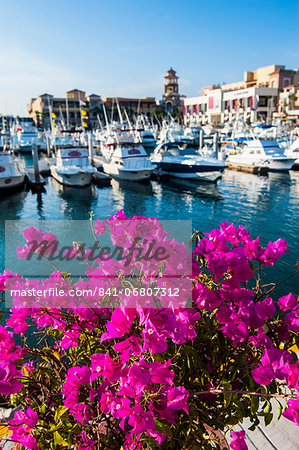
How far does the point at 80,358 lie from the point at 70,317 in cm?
30

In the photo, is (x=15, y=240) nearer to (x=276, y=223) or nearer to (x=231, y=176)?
(x=276, y=223)

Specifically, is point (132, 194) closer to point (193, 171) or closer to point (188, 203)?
point (188, 203)

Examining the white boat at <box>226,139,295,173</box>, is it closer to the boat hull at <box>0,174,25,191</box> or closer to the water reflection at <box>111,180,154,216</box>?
the water reflection at <box>111,180,154,216</box>

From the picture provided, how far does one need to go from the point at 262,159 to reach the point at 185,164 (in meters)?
8.96

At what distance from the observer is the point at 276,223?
54.9 feet

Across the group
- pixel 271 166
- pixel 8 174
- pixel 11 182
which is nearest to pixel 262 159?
pixel 271 166

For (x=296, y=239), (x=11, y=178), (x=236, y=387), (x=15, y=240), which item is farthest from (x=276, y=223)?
(x=11, y=178)

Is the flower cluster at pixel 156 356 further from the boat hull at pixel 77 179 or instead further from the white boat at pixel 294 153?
the white boat at pixel 294 153

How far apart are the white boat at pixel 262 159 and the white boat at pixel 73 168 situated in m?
15.2

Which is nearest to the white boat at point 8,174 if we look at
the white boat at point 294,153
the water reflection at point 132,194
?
the water reflection at point 132,194

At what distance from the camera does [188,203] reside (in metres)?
21.7

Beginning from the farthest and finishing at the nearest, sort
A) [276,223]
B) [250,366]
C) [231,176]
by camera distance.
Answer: [231,176], [276,223], [250,366]

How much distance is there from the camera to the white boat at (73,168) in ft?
81.7

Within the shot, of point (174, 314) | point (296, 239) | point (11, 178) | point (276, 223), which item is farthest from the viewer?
point (11, 178)
